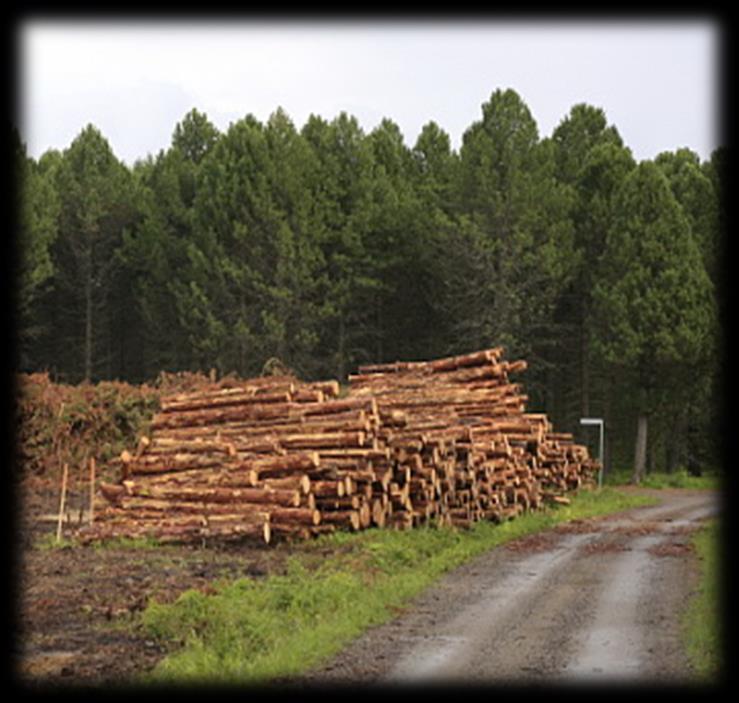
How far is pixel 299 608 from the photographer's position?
11.7 meters

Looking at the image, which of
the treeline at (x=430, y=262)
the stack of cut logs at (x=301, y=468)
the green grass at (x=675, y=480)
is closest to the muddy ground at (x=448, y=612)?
the stack of cut logs at (x=301, y=468)

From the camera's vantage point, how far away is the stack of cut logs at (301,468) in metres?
16.9

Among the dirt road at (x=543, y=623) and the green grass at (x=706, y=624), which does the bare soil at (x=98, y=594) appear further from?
the green grass at (x=706, y=624)

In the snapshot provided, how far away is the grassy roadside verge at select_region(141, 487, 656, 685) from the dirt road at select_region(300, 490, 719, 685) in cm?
36

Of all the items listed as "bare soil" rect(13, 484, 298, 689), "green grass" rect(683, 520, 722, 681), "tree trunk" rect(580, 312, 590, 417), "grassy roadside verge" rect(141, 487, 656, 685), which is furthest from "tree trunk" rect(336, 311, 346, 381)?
"green grass" rect(683, 520, 722, 681)

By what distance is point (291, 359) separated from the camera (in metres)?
41.0

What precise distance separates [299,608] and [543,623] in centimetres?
278

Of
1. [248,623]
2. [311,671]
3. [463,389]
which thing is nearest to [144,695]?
[311,671]

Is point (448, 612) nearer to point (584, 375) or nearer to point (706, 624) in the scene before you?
point (706, 624)

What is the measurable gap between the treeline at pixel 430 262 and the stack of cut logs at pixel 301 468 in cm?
1676

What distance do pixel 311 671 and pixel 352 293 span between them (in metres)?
34.9

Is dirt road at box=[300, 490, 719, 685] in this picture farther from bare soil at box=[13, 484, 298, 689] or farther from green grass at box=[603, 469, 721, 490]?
green grass at box=[603, 469, 721, 490]

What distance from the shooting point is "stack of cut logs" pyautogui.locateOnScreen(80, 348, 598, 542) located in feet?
55.3

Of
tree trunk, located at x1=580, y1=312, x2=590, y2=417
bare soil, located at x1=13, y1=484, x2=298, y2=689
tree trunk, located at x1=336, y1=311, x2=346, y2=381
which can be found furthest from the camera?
tree trunk, located at x1=336, y1=311, x2=346, y2=381
